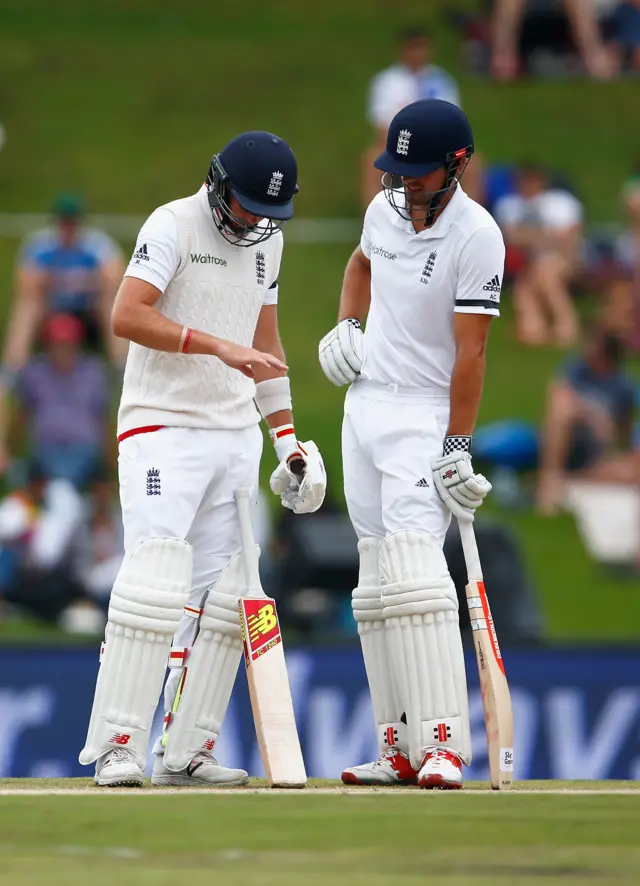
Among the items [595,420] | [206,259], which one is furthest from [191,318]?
[595,420]

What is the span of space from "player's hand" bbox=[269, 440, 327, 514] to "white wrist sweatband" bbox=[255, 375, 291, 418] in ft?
0.62

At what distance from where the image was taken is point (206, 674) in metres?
5.73

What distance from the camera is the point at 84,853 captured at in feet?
13.3

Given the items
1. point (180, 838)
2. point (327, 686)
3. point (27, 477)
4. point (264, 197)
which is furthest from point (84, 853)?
point (27, 477)

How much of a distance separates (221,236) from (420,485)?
99 cm

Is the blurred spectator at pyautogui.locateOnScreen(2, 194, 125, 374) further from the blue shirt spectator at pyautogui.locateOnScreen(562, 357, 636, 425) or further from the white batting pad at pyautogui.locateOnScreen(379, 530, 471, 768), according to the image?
the white batting pad at pyautogui.locateOnScreen(379, 530, 471, 768)

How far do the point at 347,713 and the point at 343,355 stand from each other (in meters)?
3.12

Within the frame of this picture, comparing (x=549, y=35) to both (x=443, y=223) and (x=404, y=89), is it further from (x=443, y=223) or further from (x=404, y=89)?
(x=443, y=223)

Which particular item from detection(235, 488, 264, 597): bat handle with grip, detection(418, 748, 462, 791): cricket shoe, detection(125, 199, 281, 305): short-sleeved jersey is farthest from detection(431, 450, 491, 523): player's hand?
detection(125, 199, 281, 305): short-sleeved jersey

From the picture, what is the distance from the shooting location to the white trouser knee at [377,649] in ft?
19.1

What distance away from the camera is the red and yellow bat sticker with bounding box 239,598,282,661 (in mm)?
5633

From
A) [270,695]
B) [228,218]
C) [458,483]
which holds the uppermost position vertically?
[228,218]

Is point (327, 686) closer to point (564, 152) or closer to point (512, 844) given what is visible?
point (512, 844)

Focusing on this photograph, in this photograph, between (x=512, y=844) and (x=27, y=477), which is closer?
(x=512, y=844)
